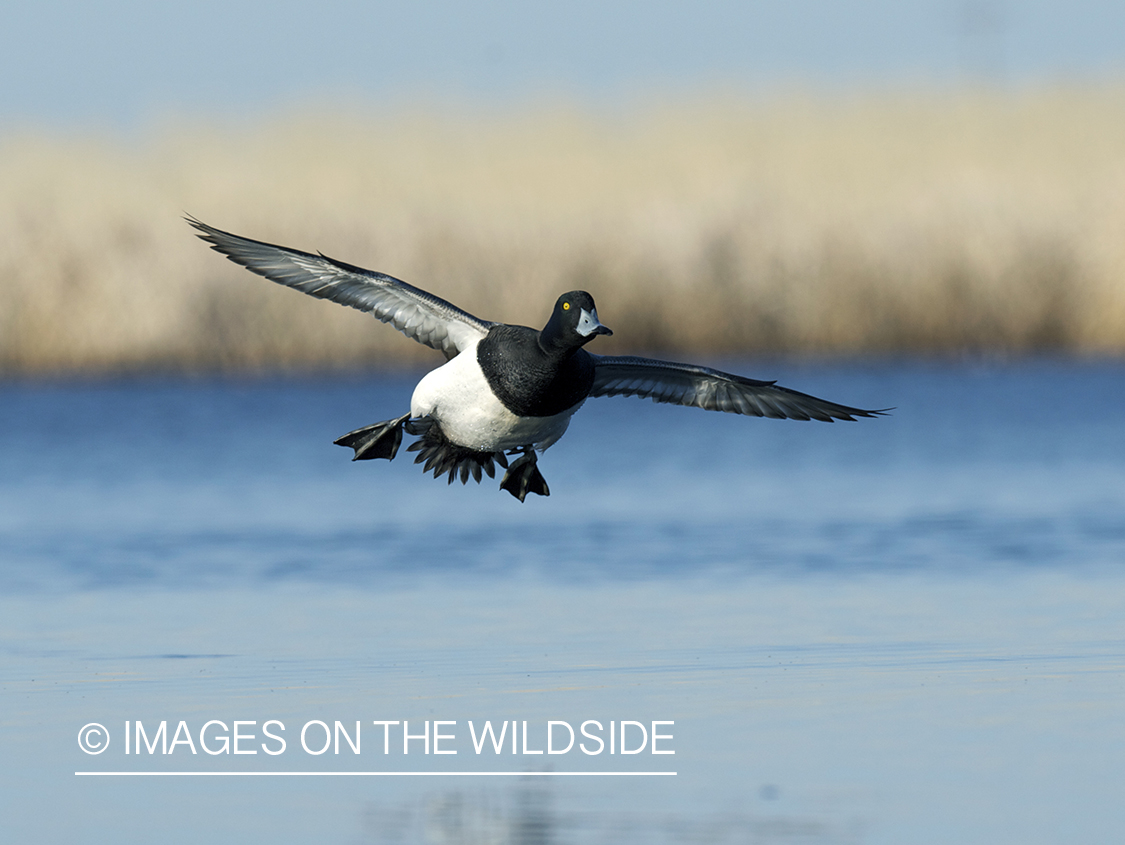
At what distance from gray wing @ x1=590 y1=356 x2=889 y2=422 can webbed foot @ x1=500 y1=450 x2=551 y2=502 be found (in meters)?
0.47

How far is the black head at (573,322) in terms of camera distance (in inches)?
344

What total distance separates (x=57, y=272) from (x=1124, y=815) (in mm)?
17652

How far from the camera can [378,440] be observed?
980cm

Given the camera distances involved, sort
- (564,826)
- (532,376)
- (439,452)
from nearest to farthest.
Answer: (564,826) < (532,376) < (439,452)

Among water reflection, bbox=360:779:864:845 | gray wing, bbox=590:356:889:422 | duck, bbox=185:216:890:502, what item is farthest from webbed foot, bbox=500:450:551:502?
water reflection, bbox=360:779:864:845

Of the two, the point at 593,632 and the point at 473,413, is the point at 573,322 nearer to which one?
the point at 473,413

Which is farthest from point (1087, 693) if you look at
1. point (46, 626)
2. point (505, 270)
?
point (505, 270)

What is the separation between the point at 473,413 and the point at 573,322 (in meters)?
0.72

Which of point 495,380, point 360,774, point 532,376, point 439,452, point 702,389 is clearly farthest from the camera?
point 702,389

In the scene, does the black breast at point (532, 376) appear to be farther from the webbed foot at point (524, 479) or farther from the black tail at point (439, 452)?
the webbed foot at point (524, 479)

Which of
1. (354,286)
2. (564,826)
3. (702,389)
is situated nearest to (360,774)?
(564,826)

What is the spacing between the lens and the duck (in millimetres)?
9016

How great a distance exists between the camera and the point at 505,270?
22.3m

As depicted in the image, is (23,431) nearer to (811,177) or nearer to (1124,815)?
(811,177)
